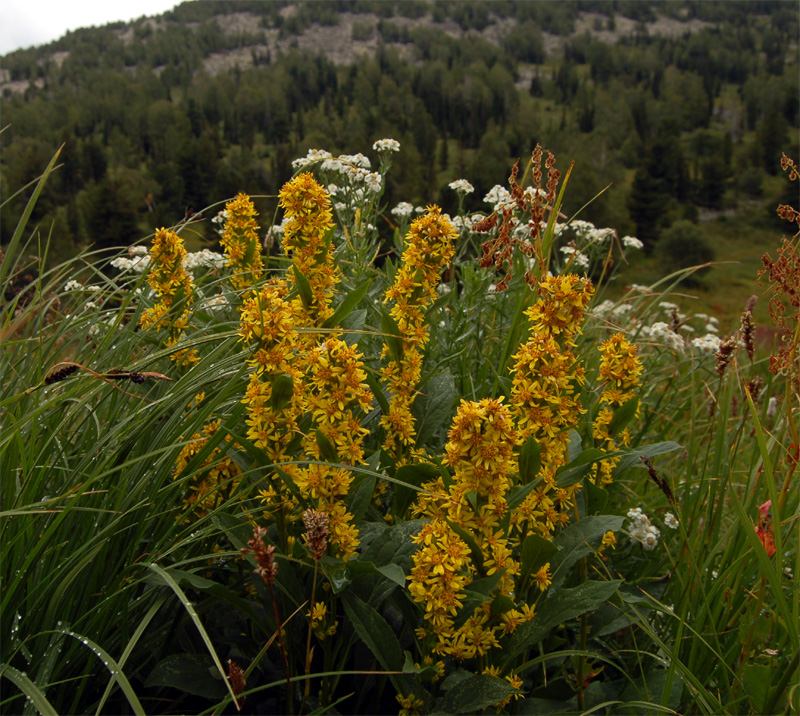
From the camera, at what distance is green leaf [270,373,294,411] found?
1.78 m

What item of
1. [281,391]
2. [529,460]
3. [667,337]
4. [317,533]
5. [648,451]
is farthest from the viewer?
[667,337]

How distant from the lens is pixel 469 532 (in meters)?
1.69

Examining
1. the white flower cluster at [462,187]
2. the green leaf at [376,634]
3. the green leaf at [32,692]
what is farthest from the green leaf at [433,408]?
the white flower cluster at [462,187]

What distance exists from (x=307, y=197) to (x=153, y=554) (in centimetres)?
134

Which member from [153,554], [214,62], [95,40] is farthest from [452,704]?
[95,40]

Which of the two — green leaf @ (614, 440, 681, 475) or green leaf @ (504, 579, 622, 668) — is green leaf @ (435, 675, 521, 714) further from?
green leaf @ (614, 440, 681, 475)

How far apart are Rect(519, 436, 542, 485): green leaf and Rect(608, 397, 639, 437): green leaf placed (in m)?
0.50

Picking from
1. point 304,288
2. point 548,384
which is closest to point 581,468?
point 548,384

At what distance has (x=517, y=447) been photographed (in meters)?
2.06

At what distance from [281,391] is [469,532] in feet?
2.17

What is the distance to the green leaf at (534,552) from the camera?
178 cm

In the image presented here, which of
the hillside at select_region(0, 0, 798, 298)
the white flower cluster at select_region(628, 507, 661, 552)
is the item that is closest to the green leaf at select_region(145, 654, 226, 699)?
the white flower cluster at select_region(628, 507, 661, 552)

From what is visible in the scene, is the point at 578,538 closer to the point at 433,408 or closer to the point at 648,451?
the point at 648,451

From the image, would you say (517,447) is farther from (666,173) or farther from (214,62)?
(214,62)
